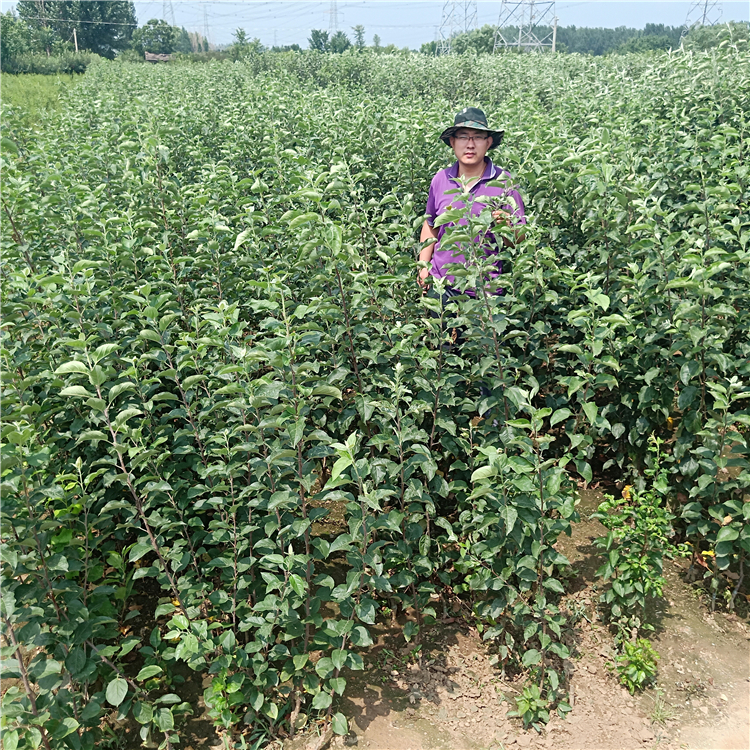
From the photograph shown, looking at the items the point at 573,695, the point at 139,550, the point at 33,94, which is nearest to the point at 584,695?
the point at 573,695

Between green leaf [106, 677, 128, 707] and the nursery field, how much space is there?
0.02 meters

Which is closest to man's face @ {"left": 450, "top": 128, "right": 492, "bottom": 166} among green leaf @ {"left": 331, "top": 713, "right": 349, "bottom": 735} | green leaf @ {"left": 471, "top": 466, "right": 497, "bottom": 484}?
green leaf @ {"left": 471, "top": 466, "right": 497, "bottom": 484}

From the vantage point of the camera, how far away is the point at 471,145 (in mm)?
4285

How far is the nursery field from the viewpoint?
2598 millimetres

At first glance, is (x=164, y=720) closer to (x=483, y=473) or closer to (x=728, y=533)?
(x=483, y=473)

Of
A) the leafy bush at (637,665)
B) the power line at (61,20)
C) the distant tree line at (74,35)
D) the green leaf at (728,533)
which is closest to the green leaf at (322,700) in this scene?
the leafy bush at (637,665)

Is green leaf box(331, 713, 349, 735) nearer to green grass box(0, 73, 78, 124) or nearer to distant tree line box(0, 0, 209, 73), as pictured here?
green grass box(0, 73, 78, 124)

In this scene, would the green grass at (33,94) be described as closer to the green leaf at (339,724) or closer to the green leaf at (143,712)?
the green leaf at (143,712)

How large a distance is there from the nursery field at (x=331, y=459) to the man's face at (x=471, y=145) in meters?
0.30

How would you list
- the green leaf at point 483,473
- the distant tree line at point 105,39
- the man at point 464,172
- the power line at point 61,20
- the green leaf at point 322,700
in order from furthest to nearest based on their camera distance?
1. the power line at point 61,20
2. the distant tree line at point 105,39
3. the man at point 464,172
4. the green leaf at point 322,700
5. the green leaf at point 483,473

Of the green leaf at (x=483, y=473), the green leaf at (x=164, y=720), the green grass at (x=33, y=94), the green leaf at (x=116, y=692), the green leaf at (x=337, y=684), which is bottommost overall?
the green leaf at (x=164, y=720)

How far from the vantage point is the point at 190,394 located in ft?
9.48

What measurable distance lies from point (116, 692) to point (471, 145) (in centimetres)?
384

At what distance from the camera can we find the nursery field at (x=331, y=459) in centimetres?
260
